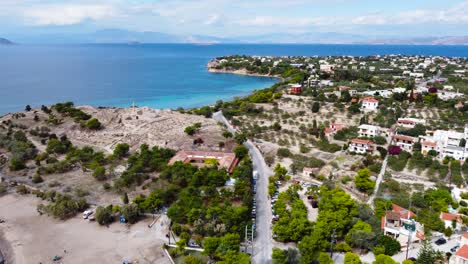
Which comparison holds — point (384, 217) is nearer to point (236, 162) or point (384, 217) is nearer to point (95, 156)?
point (236, 162)

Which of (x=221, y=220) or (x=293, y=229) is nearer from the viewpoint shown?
(x=293, y=229)

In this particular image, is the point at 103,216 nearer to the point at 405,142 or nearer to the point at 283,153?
the point at 283,153

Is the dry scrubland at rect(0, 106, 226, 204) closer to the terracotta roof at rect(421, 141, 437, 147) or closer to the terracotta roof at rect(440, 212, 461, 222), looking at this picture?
the terracotta roof at rect(421, 141, 437, 147)

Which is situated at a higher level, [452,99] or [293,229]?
[452,99]

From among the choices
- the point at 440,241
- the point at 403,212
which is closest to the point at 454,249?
the point at 440,241

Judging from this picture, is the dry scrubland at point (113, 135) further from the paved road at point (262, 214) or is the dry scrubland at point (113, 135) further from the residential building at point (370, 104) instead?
the residential building at point (370, 104)

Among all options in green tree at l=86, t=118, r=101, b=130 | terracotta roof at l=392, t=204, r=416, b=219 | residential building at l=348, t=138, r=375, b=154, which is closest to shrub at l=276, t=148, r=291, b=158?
residential building at l=348, t=138, r=375, b=154

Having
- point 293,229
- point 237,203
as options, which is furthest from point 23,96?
point 293,229

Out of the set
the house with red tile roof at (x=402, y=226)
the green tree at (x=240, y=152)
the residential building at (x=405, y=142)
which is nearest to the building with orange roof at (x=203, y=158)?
the green tree at (x=240, y=152)
